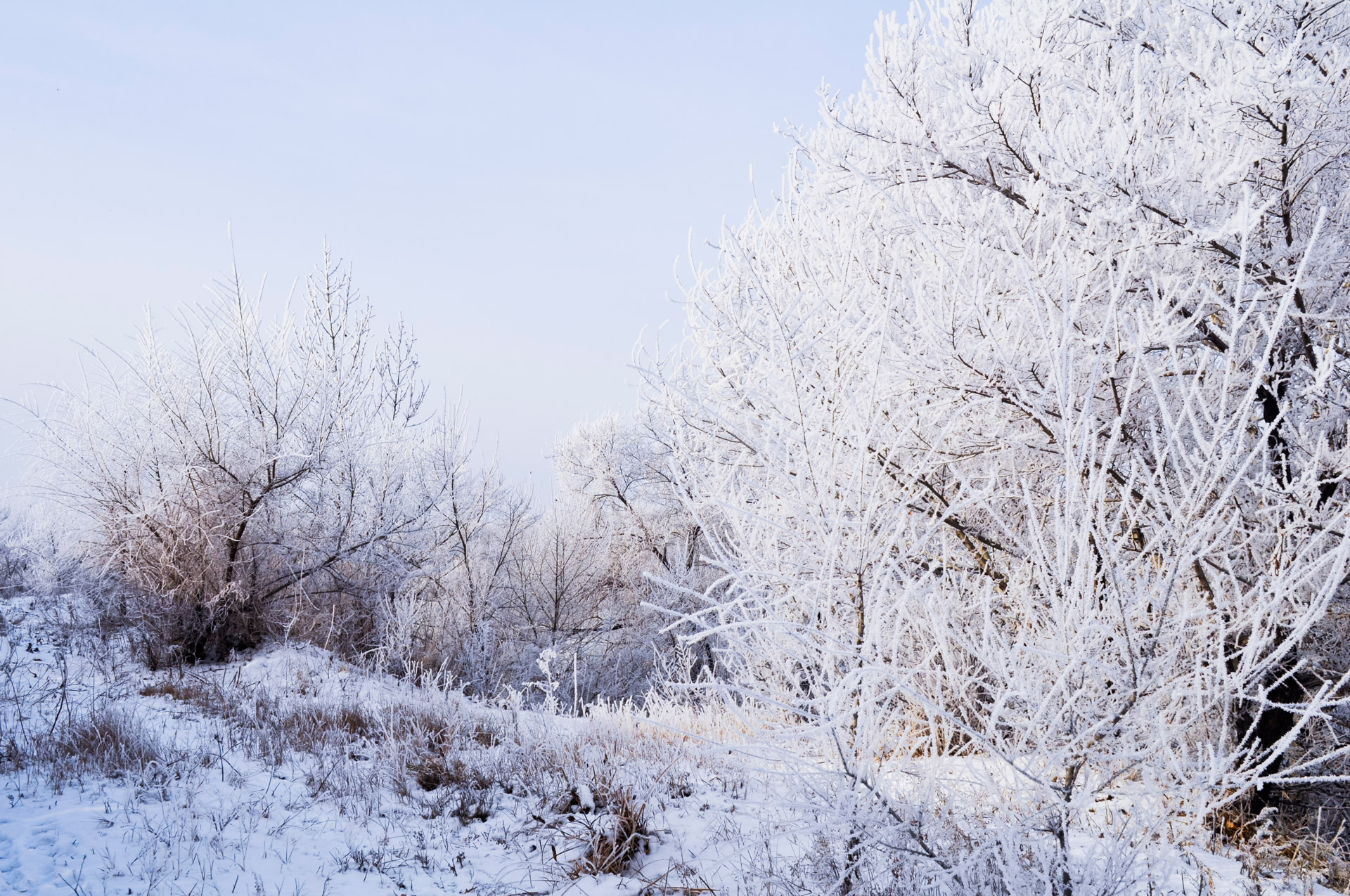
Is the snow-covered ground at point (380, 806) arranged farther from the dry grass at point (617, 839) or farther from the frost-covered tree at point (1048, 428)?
the frost-covered tree at point (1048, 428)

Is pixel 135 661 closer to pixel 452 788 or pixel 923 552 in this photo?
pixel 452 788

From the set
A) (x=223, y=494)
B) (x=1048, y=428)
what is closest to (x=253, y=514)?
(x=223, y=494)

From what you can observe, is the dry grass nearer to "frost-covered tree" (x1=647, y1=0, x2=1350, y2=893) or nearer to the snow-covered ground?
the snow-covered ground

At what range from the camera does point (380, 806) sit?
4012 mm

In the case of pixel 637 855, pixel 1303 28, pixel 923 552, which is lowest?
pixel 637 855

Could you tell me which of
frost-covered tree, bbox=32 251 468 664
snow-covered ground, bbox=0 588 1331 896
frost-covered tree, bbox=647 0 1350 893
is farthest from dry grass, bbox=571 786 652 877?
frost-covered tree, bbox=32 251 468 664

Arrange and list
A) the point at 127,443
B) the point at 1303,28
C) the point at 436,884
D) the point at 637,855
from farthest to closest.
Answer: the point at 127,443, the point at 637,855, the point at 436,884, the point at 1303,28

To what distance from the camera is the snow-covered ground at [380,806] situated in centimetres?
306

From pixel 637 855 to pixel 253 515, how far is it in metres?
7.73

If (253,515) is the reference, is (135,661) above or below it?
below

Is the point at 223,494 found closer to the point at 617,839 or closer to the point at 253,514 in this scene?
the point at 253,514

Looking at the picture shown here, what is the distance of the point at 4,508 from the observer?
57.7ft

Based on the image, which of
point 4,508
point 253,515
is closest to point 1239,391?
point 253,515

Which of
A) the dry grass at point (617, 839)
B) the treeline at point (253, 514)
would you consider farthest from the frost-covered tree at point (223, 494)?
the dry grass at point (617, 839)
